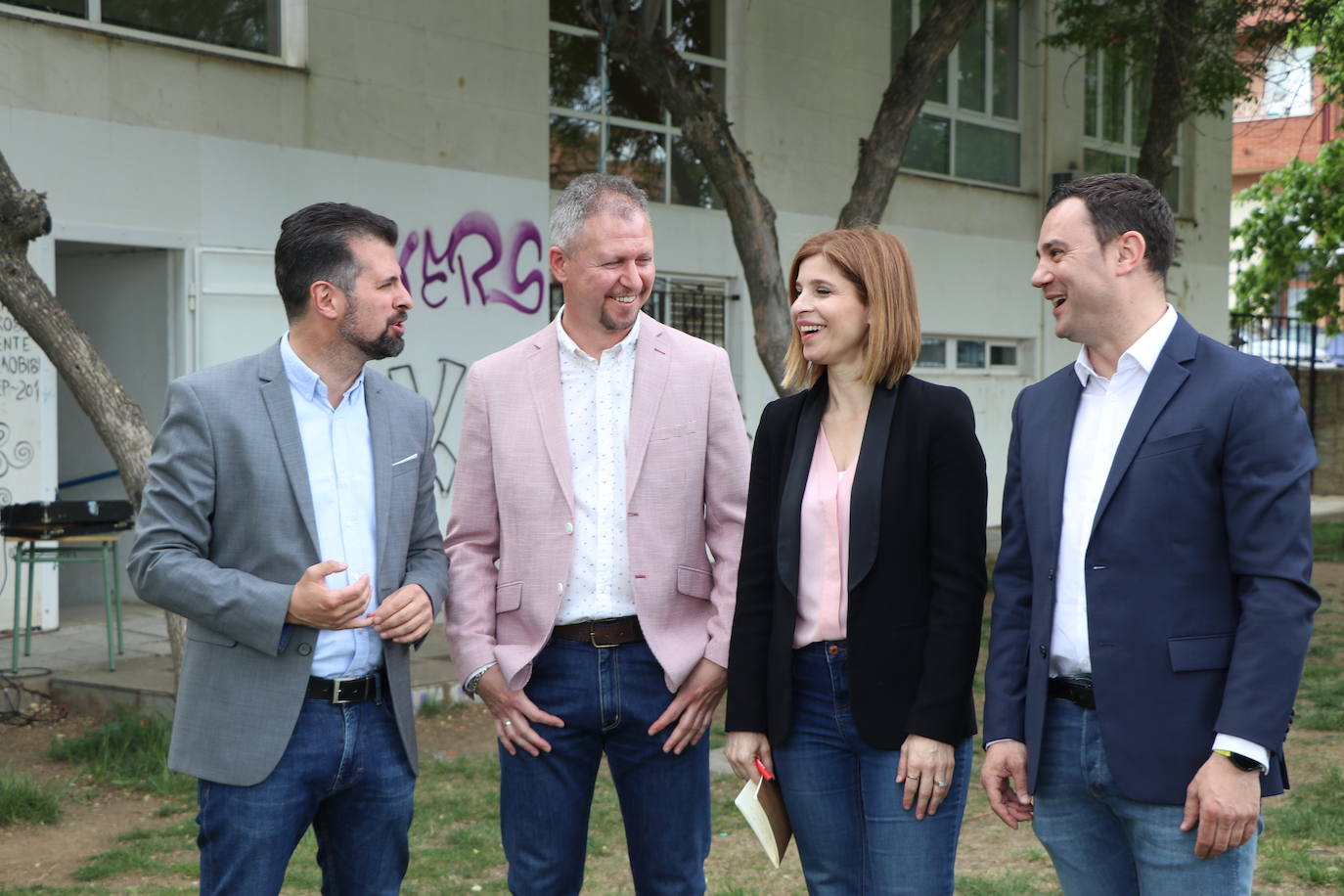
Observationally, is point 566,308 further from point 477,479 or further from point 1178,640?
point 1178,640

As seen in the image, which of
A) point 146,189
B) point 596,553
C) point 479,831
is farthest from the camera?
point 146,189

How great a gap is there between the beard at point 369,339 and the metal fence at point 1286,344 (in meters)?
20.0

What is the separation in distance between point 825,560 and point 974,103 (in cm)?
1456

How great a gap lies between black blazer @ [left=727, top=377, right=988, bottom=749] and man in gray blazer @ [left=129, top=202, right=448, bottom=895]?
0.74 m

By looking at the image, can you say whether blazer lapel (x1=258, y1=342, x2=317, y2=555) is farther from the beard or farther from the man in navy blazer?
the man in navy blazer

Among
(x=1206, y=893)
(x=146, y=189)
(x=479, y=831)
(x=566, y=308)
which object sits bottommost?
(x=479, y=831)

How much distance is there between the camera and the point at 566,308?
3.35m

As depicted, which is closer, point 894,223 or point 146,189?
point 146,189

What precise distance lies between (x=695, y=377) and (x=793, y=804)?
101cm

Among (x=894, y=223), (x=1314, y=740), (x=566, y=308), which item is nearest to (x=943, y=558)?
(x=566, y=308)

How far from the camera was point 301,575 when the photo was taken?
2885mm

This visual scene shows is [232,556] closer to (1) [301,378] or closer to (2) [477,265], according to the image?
(1) [301,378]

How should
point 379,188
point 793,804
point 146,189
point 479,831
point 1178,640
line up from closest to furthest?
point 1178,640
point 793,804
point 479,831
point 146,189
point 379,188

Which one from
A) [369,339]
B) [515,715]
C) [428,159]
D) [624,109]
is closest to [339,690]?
[515,715]
